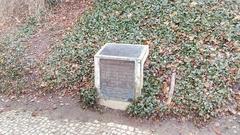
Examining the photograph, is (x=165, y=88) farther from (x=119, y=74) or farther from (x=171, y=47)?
(x=171, y=47)

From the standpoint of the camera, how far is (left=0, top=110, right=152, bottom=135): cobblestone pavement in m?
6.44

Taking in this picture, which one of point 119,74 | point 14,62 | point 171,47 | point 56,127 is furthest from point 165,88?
point 14,62

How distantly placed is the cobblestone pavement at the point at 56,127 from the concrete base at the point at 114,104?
489 mm

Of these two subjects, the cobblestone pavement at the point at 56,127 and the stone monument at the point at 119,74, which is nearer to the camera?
the cobblestone pavement at the point at 56,127

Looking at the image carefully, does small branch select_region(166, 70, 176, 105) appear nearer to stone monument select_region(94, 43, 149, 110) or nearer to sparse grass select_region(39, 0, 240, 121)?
sparse grass select_region(39, 0, 240, 121)

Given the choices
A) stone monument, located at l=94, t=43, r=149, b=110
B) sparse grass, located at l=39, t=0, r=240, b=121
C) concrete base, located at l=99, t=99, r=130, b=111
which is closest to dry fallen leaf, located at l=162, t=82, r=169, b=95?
sparse grass, located at l=39, t=0, r=240, b=121

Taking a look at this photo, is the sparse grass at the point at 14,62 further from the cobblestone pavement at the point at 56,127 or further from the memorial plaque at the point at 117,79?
the memorial plaque at the point at 117,79

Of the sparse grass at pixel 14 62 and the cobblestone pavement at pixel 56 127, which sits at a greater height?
the sparse grass at pixel 14 62

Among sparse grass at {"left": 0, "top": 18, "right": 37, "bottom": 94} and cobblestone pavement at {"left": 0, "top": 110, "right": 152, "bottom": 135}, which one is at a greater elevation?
sparse grass at {"left": 0, "top": 18, "right": 37, "bottom": 94}

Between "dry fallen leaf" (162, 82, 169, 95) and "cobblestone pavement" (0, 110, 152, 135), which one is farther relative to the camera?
"dry fallen leaf" (162, 82, 169, 95)

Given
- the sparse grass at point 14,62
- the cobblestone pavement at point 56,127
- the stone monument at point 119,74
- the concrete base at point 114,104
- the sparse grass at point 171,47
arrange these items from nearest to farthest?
the cobblestone pavement at point 56,127, the stone monument at point 119,74, the sparse grass at point 171,47, the concrete base at point 114,104, the sparse grass at point 14,62

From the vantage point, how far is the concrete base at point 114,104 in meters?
7.02

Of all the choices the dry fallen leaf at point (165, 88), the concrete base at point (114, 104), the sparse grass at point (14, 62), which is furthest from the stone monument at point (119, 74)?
the sparse grass at point (14, 62)

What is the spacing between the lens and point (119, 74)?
22.4 feet
